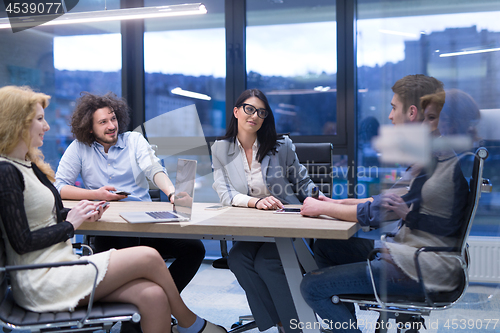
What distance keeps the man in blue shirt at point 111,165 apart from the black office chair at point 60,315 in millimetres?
927

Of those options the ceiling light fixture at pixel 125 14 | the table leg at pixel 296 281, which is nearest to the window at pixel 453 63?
the table leg at pixel 296 281

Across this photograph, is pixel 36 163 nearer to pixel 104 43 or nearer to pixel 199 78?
pixel 199 78

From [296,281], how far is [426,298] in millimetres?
490

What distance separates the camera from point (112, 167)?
248 centimetres

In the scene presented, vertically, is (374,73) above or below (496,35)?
above

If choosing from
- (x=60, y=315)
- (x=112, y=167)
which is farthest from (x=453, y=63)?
(x=112, y=167)

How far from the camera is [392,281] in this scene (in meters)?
1.35

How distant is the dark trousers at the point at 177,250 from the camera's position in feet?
7.41

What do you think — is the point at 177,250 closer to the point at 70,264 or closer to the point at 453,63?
the point at 70,264

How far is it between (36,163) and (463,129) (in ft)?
4.79

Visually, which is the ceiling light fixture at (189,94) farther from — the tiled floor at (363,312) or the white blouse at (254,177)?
the white blouse at (254,177)

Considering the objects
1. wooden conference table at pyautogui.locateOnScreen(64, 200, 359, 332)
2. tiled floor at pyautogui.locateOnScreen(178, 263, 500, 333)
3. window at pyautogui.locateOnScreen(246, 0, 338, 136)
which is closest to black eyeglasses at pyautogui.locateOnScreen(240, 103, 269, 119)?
wooden conference table at pyautogui.locateOnScreen(64, 200, 359, 332)

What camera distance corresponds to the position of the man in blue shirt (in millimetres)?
2283

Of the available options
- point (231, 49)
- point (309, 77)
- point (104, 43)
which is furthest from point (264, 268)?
point (104, 43)
